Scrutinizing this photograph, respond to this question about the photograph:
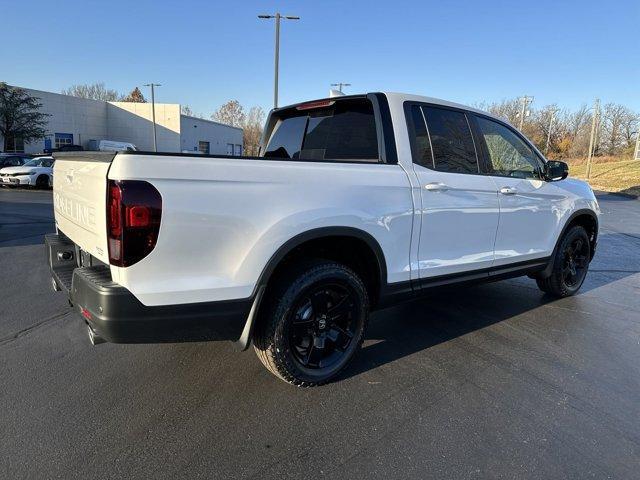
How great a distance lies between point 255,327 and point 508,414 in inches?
65.6

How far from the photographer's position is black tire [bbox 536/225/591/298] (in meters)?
5.21

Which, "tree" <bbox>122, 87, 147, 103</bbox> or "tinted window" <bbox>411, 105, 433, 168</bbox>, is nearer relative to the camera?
"tinted window" <bbox>411, 105, 433, 168</bbox>

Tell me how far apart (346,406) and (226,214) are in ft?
4.71

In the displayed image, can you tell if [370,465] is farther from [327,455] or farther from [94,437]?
[94,437]

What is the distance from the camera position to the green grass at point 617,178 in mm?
33656

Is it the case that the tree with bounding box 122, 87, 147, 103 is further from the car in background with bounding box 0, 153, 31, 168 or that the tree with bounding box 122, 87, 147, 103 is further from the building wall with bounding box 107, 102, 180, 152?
the car in background with bounding box 0, 153, 31, 168

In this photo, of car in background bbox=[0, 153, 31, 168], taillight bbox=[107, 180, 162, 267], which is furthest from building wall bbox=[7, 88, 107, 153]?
taillight bbox=[107, 180, 162, 267]

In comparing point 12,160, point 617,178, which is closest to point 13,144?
point 12,160

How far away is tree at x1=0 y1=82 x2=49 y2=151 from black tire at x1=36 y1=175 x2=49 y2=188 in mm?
22238

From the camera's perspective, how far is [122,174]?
7.57 feet

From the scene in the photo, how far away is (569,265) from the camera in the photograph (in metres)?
5.47

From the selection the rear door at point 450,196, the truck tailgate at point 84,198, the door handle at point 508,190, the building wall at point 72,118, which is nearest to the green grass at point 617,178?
the door handle at point 508,190

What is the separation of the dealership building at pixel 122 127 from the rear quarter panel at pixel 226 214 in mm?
44661

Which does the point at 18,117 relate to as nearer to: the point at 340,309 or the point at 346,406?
the point at 340,309
